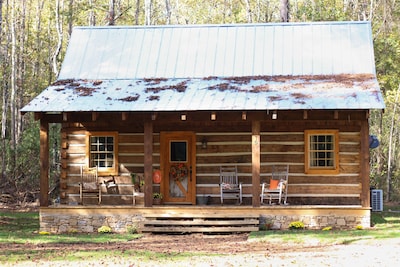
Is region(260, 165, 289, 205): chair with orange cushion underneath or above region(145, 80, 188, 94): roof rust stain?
underneath

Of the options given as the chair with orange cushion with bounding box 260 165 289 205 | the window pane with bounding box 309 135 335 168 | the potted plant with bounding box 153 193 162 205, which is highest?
the window pane with bounding box 309 135 335 168

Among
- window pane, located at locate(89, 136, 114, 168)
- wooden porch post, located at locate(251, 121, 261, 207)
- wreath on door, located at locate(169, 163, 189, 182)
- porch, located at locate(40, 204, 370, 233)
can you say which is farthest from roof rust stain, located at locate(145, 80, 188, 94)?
porch, located at locate(40, 204, 370, 233)

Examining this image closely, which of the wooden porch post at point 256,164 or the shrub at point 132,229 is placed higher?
the wooden porch post at point 256,164

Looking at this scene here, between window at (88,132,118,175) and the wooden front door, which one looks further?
window at (88,132,118,175)

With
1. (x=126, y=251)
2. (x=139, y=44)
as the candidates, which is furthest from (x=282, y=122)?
(x=126, y=251)

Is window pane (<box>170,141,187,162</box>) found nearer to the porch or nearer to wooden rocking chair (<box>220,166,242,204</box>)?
wooden rocking chair (<box>220,166,242,204</box>)

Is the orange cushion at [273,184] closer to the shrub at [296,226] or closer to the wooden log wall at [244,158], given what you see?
the wooden log wall at [244,158]

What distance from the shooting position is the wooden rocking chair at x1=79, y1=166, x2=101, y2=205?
18.1 m

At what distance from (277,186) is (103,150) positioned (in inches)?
185

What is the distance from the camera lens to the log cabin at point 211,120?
16.8 m

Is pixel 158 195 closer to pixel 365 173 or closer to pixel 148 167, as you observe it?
pixel 148 167

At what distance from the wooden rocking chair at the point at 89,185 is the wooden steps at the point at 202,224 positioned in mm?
1797

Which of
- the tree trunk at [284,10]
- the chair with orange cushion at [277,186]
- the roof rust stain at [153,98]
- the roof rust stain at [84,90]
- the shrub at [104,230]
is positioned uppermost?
the tree trunk at [284,10]

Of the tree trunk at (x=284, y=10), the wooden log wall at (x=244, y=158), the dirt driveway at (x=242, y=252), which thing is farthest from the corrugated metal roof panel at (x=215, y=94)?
the tree trunk at (x=284, y=10)
